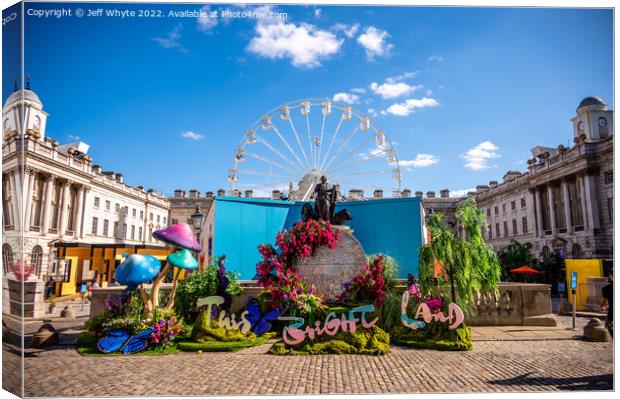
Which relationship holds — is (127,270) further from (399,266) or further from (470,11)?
(399,266)

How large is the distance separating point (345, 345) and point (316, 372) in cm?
160

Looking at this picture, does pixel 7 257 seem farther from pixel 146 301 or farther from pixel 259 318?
pixel 259 318

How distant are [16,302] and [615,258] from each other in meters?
11.1

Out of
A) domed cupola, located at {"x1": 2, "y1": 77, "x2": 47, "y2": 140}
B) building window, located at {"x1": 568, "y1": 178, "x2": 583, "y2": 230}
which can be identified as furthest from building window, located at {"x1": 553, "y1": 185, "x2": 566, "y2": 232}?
domed cupola, located at {"x1": 2, "y1": 77, "x2": 47, "y2": 140}

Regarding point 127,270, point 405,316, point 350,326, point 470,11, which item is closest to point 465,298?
point 405,316

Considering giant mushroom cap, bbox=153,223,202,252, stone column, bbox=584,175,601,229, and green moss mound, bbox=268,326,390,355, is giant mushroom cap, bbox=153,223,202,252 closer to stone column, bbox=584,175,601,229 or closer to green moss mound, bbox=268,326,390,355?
green moss mound, bbox=268,326,390,355

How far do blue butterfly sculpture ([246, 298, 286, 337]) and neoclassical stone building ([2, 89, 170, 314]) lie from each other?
513cm

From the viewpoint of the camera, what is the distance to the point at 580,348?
30.9 feet

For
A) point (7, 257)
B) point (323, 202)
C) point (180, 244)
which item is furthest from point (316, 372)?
point (323, 202)

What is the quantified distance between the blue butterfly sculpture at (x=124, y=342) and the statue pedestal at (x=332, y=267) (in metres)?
4.44

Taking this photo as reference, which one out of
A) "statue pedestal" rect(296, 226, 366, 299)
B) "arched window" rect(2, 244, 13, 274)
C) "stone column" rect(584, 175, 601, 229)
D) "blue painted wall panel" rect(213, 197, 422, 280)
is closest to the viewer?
"arched window" rect(2, 244, 13, 274)

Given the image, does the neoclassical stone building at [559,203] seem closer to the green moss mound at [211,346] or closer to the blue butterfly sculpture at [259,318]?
the blue butterfly sculpture at [259,318]

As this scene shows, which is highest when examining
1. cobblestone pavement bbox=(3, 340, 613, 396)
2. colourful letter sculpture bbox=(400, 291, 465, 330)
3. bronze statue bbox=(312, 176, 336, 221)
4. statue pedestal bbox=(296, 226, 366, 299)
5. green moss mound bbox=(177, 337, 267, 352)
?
bronze statue bbox=(312, 176, 336, 221)

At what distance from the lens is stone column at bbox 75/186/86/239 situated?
3577cm
